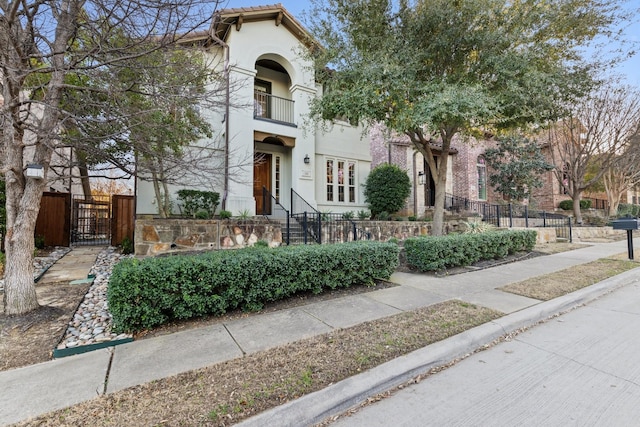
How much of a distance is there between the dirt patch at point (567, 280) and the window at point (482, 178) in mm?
9800

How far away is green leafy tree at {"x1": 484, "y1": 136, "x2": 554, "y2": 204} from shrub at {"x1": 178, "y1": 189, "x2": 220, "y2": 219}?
14.1 m

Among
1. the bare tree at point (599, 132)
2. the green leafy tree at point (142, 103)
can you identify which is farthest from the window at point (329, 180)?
the bare tree at point (599, 132)

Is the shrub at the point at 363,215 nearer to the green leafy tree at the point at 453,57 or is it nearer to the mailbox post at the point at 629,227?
the green leafy tree at the point at 453,57

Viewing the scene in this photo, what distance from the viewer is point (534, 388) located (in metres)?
2.55

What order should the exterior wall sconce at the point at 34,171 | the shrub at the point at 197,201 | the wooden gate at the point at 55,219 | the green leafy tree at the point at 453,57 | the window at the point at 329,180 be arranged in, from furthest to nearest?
the window at the point at 329,180, the wooden gate at the point at 55,219, the shrub at the point at 197,201, the green leafy tree at the point at 453,57, the exterior wall sconce at the point at 34,171

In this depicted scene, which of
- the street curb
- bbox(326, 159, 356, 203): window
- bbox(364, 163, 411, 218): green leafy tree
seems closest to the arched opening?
bbox(326, 159, 356, 203): window

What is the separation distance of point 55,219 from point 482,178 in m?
20.2

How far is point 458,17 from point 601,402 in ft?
27.3

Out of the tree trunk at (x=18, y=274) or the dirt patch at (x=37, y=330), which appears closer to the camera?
the dirt patch at (x=37, y=330)

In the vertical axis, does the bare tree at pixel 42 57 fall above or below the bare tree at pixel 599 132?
below

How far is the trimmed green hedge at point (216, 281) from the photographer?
355 cm

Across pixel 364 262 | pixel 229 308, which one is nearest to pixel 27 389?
pixel 229 308

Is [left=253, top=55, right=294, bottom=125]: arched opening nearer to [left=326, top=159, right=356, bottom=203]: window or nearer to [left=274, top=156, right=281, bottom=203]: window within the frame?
[left=274, top=156, right=281, bottom=203]: window

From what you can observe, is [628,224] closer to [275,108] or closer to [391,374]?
[391,374]
